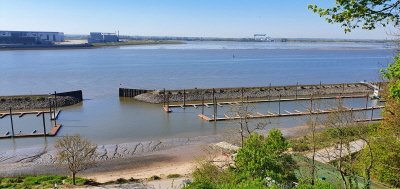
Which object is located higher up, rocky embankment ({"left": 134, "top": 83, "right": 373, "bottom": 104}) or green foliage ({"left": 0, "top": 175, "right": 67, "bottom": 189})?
rocky embankment ({"left": 134, "top": 83, "right": 373, "bottom": 104})

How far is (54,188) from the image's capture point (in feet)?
50.4

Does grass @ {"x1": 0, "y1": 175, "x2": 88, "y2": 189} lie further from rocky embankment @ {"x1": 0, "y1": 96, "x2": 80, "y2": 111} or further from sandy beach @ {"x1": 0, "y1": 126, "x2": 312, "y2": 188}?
rocky embankment @ {"x1": 0, "y1": 96, "x2": 80, "y2": 111}

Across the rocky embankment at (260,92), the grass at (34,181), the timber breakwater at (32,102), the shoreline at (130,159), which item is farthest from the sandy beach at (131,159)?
the rocky embankment at (260,92)

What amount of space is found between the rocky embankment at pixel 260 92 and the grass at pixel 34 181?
81.3 feet

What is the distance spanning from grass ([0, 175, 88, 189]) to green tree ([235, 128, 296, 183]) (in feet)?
30.7

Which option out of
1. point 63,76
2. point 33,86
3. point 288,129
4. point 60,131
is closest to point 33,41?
point 63,76

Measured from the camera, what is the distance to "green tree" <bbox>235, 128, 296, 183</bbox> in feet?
37.6

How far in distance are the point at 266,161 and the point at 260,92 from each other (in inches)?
1398

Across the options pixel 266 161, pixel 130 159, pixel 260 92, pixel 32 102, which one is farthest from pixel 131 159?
pixel 260 92

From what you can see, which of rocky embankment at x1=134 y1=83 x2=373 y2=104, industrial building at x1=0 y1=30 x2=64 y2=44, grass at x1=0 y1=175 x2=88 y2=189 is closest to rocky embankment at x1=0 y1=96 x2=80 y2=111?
rocky embankment at x1=134 y1=83 x2=373 y2=104

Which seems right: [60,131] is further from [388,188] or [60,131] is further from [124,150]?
[388,188]

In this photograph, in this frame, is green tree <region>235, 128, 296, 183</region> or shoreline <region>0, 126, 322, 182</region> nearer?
green tree <region>235, 128, 296, 183</region>

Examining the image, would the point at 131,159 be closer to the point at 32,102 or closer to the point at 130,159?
the point at 130,159

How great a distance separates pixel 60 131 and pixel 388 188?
26.6m
